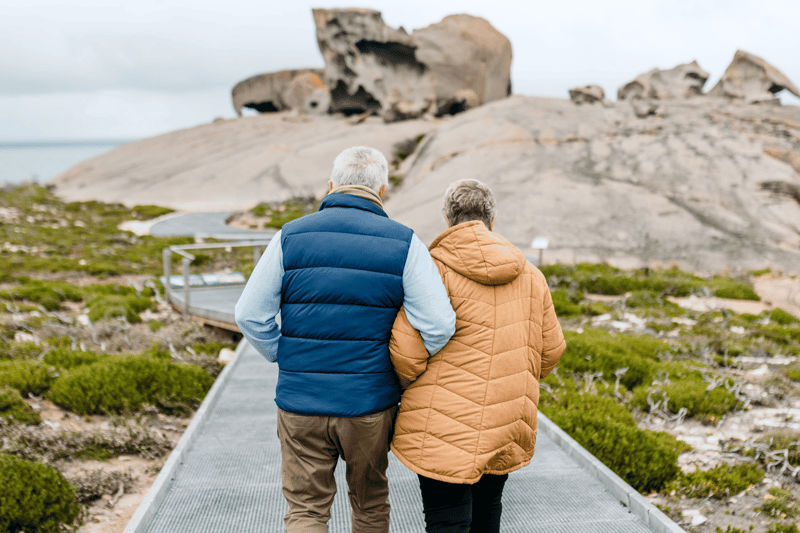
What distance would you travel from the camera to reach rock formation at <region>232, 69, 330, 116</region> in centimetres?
4247

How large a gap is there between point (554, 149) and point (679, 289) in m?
9.70

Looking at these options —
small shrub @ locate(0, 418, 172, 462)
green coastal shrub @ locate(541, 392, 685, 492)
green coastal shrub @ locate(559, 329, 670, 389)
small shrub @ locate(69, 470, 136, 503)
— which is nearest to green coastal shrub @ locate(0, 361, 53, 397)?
small shrub @ locate(0, 418, 172, 462)

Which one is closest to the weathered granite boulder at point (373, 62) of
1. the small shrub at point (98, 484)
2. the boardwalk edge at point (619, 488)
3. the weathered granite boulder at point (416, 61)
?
the weathered granite boulder at point (416, 61)

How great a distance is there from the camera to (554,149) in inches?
778

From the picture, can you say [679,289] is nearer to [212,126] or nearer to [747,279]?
[747,279]

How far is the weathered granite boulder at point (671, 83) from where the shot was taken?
85.4 ft

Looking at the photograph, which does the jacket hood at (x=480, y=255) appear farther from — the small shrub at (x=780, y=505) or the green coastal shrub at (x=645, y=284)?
the green coastal shrub at (x=645, y=284)

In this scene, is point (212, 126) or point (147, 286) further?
point (212, 126)

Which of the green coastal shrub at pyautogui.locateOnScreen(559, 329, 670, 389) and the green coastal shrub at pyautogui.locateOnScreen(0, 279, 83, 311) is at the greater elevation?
the green coastal shrub at pyautogui.locateOnScreen(559, 329, 670, 389)

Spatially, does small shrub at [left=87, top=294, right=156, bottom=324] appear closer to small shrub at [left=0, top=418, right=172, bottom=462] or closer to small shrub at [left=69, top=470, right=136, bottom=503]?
small shrub at [left=0, top=418, right=172, bottom=462]

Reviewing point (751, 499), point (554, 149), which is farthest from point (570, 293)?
point (554, 149)

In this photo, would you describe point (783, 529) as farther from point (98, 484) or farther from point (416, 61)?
point (416, 61)

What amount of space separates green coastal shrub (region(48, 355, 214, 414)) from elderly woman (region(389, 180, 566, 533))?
383cm

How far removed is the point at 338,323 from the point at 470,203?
713mm
